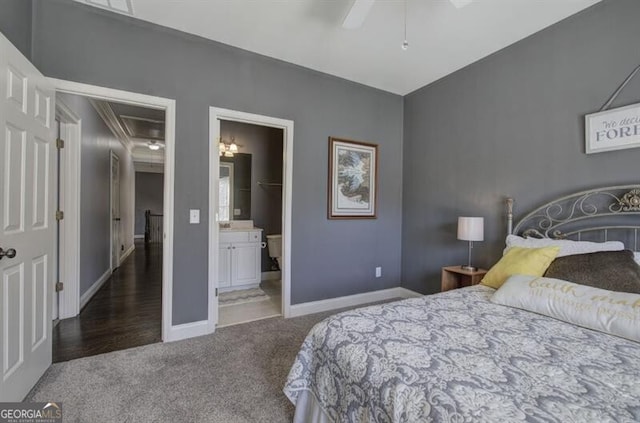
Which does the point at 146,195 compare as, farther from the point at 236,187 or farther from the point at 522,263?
the point at 522,263

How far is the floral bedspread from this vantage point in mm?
873

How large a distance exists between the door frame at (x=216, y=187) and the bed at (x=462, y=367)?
5.27ft

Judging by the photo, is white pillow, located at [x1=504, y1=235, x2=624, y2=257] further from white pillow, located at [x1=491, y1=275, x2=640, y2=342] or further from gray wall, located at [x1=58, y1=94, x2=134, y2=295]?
gray wall, located at [x1=58, y1=94, x2=134, y2=295]

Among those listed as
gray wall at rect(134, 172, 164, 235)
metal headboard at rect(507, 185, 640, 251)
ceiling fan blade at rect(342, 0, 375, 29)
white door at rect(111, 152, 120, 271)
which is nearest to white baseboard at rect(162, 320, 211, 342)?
ceiling fan blade at rect(342, 0, 375, 29)

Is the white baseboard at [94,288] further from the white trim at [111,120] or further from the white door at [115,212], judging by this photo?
the white trim at [111,120]

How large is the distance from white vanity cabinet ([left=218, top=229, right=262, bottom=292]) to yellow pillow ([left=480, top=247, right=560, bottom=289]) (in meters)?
3.09

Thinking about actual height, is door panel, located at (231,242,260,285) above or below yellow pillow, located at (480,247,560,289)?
below

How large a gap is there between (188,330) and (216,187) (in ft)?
4.56

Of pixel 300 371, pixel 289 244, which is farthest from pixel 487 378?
pixel 289 244

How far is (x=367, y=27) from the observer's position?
2531 millimetres

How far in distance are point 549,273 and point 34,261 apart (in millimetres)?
3475

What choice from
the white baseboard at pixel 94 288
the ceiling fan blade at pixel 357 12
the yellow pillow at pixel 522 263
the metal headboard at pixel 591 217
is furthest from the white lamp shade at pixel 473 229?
the white baseboard at pixel 94 288

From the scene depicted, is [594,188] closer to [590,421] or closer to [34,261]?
[590,421]

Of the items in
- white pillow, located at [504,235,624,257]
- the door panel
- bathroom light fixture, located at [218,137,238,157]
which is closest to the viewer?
white pillow, located at [504,235,624,257]
